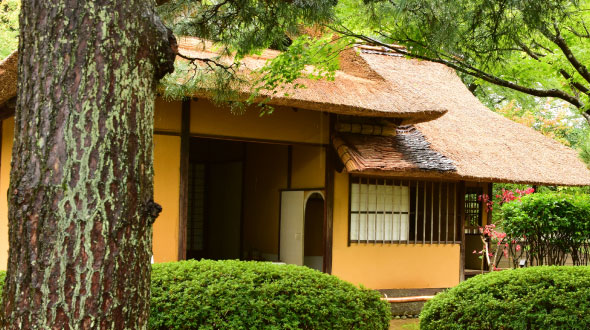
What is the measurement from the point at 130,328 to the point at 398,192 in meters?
7.19

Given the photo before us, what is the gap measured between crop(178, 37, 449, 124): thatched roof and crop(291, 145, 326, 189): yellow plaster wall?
94 centimetres

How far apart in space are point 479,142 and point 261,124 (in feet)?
13.2

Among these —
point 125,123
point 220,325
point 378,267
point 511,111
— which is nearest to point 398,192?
point 378,267

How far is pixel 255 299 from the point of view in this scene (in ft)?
14.5

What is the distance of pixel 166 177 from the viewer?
766 centimetres

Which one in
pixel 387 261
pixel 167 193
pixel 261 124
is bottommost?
pixel 387 261

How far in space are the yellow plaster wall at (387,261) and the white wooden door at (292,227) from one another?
0.85 meters

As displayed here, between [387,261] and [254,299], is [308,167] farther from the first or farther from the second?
[254,299]

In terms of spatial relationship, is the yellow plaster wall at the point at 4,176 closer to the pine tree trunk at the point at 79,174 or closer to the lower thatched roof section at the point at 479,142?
the lower thatched roof section at the point at 479,142

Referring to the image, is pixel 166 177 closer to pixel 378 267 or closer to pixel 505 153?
pixel 378 267

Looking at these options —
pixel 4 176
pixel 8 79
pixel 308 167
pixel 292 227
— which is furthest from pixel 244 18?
pixel 292 227

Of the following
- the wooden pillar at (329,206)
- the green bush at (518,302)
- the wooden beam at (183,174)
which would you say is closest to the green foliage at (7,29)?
the wooden beam at (183,174)

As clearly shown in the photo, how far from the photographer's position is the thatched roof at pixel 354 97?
7816 millimetres

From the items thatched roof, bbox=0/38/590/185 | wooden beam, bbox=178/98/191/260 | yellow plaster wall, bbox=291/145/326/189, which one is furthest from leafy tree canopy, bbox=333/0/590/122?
yellow plaster wall, bbox=291/145/326/189
